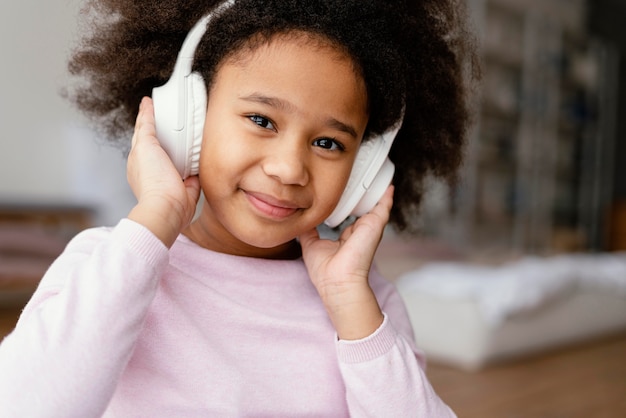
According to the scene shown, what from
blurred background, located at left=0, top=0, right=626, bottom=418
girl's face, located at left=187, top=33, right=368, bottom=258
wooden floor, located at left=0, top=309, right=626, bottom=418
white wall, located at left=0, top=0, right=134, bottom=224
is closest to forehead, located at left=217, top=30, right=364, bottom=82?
girl's face, located at left=187, top=33, right=368, bottom=258

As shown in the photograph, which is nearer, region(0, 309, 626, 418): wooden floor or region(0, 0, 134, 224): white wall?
region(0, 309, 626, 418): wooden floor

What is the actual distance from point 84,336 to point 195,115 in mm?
272

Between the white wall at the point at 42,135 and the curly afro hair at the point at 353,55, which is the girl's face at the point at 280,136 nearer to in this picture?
the curly afro hair at the point at 353,55

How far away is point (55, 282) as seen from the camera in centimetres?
67

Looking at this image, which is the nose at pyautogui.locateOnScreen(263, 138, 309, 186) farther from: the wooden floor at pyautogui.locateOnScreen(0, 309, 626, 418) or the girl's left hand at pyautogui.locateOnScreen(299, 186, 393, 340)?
the wooden floor at pyautogui.locateOnScreen(0, 309, 626, 418)

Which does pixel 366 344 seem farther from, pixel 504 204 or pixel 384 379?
pixel 504 204

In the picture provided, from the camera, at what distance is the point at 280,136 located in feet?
2.33

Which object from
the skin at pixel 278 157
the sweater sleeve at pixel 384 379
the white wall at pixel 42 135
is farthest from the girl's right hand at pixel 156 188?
the white wall at pixel 42 135

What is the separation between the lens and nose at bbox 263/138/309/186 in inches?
27.5

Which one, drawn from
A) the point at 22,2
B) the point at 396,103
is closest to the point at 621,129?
the point at 22,2

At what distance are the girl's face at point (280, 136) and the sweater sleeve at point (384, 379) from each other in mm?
149

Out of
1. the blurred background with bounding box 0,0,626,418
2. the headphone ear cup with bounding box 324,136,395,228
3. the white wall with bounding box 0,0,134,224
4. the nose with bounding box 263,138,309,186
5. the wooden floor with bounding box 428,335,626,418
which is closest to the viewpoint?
the nose with bounding box 263,138,309,186

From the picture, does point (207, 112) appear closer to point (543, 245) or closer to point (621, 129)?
point (543, 245)

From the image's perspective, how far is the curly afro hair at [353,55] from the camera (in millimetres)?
743
